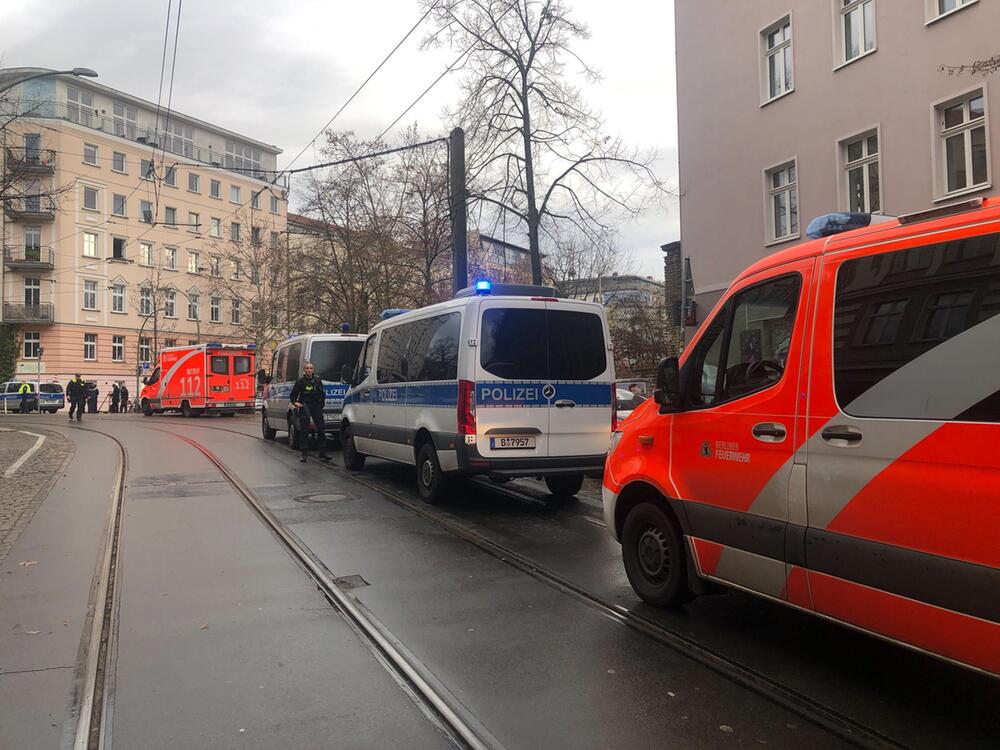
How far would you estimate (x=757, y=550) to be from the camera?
3.97 m

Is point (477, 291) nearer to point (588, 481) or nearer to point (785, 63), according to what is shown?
point (588, 481)

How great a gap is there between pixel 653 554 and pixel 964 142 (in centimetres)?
1263

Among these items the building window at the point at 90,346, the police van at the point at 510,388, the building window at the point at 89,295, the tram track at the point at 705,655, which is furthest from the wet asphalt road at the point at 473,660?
the building window at the point at 89,295

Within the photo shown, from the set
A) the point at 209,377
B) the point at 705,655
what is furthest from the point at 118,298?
the point at 705,655

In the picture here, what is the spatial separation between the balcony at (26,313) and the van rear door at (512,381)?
159 feet

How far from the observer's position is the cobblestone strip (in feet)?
25.5

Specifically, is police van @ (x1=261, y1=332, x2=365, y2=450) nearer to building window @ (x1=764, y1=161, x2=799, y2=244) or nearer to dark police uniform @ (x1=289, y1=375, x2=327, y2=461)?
dark police uniform @ (x1=289, y1=375, x2=327, y2=461)

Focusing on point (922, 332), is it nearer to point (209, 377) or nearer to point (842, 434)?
point (842, 434)

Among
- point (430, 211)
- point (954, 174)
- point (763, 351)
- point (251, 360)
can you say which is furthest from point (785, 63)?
point (251, 360)

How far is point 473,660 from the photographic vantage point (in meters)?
4.07

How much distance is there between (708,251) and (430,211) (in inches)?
380

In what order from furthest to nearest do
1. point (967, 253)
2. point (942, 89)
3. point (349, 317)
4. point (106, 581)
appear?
point (349, 317) < point (942, 89) < point (106, 581) < point (967, 253)

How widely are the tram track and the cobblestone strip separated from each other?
14.0 feet

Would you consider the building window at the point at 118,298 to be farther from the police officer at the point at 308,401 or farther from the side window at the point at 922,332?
the side window at the point at 922,332
